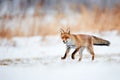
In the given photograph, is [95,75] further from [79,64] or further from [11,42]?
[11,42]

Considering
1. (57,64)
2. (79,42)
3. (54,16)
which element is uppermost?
→ (54,16)

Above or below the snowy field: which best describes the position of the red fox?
above

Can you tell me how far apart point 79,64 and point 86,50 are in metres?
0.12

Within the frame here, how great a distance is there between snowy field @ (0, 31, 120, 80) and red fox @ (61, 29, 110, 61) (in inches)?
1.3

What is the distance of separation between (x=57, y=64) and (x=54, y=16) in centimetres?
38

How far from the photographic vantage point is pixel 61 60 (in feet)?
9.26

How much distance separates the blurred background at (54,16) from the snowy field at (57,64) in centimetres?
9

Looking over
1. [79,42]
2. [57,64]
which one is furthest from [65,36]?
[57,64]

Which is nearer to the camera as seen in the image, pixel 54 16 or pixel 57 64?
pixel 57 64

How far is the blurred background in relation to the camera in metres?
2.89

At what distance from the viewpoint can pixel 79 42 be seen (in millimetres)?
2836

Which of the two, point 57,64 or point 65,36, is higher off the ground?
point 65,36

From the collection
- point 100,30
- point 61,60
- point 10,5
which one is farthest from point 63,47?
point 10,5

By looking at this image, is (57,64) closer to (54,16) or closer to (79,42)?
(79,42)
